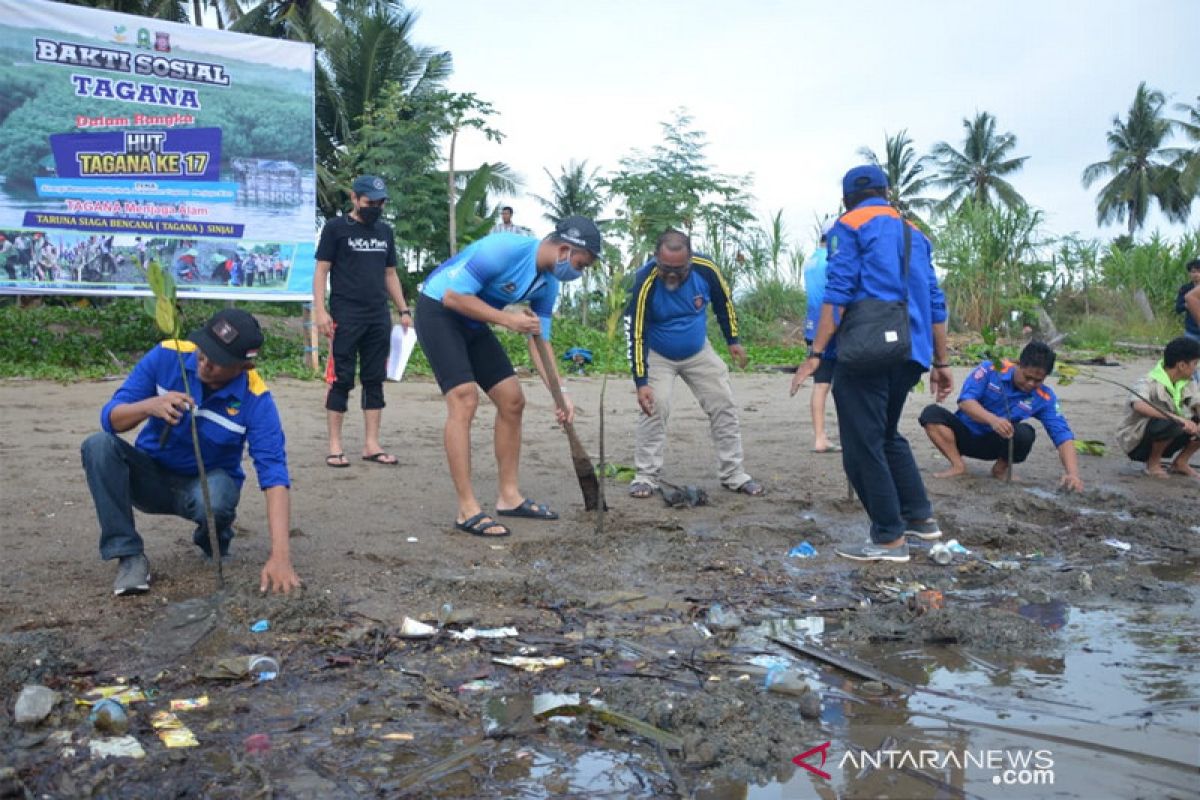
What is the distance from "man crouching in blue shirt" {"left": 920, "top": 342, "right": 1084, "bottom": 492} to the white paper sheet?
13.1 ft

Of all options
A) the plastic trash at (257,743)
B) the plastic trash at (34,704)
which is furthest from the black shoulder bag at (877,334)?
the plastic trash at (34,704)

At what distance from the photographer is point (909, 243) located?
5.02 metres

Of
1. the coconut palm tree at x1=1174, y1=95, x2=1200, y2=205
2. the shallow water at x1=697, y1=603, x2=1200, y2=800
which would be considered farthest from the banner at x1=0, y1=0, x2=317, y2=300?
the coconut palm tree at x1=1174, y1=95, x2=1200, y2=205

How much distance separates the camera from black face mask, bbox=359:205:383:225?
7266 mm

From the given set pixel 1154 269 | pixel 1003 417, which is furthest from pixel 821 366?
pixel 1154 269

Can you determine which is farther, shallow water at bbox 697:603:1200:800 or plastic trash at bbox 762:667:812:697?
plastic trash at bbox 762:667:812:697

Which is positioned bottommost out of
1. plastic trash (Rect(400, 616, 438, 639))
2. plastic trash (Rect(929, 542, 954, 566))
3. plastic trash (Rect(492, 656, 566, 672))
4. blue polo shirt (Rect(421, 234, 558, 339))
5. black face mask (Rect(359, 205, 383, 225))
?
plastic trash (Rect(492, 656, 566, 672))

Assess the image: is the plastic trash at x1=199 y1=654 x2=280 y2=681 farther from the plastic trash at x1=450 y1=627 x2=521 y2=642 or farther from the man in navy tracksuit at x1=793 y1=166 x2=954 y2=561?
the man in navy tracksuit at x1=793 y1=166 x2=954 y2=561

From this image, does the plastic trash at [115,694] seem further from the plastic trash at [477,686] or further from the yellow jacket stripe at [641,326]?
the yellow jacket stripe at [641,326]

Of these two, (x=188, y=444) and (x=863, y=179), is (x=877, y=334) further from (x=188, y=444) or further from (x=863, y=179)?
(x=188, y=444)

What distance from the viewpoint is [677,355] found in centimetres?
680

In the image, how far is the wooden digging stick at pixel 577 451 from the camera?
5684 mm

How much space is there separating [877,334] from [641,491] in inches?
88.3

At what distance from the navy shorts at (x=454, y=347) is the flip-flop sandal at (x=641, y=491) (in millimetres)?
1334
